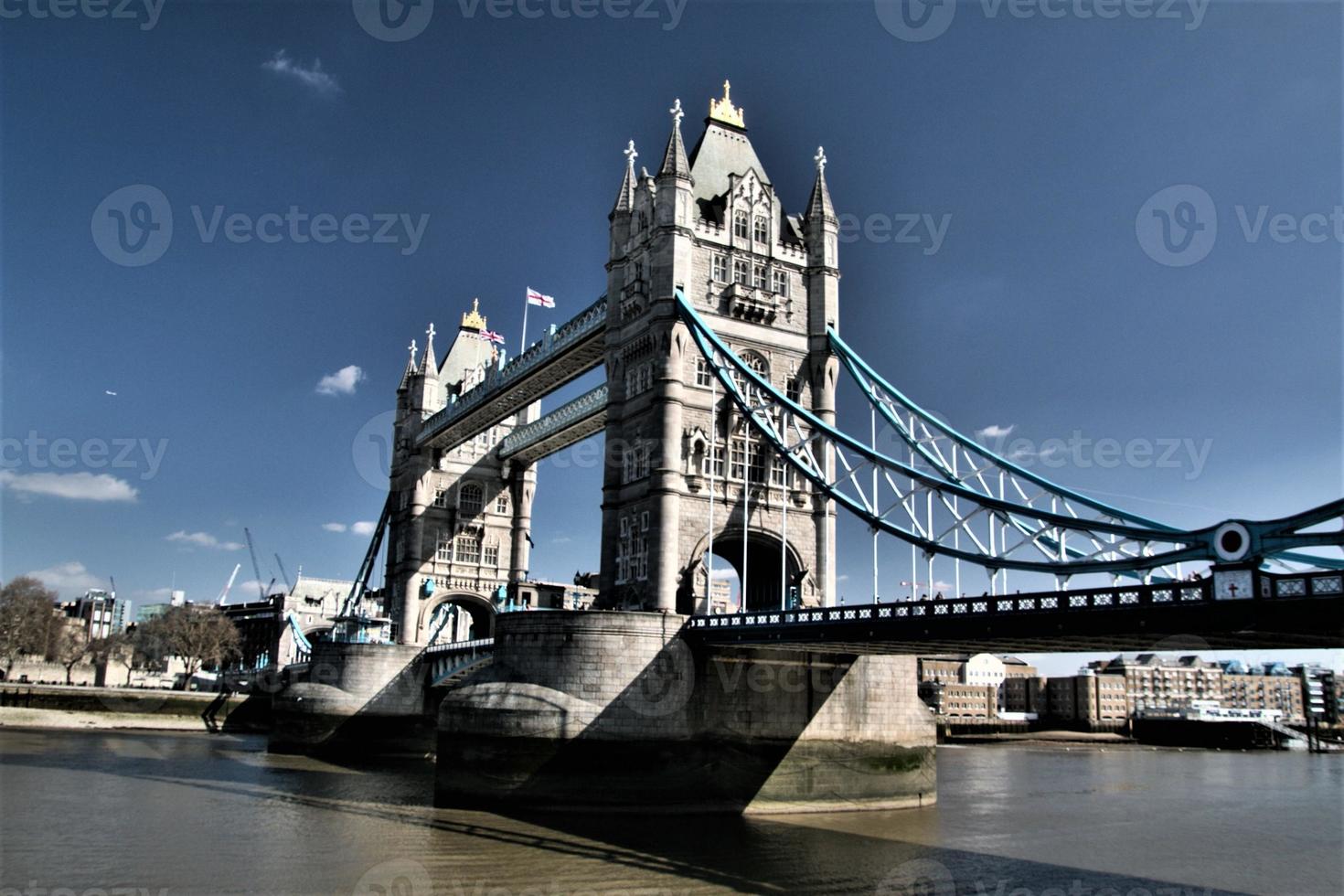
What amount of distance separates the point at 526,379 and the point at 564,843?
2997 cm

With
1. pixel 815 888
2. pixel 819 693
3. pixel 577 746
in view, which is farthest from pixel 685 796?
pixel 815 888

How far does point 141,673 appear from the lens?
104m

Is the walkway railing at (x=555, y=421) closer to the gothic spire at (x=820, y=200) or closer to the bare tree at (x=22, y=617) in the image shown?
the gothic spire at (x=820, y=200)

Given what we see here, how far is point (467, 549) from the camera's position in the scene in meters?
66.4

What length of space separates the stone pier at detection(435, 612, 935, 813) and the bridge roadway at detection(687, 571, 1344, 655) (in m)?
2.90

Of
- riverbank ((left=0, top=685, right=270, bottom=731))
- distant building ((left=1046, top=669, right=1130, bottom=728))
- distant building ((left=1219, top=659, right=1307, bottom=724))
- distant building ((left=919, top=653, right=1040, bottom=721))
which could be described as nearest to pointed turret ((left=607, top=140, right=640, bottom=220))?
riverbank ((left=0, top=685, right=270, bottom=731))

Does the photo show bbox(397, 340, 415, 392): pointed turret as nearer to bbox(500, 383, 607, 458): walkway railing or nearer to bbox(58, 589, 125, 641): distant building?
bbox(500, 383, 607, 458): walkway railing

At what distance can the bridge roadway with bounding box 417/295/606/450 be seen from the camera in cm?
4644

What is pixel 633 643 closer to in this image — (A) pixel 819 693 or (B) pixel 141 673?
(A) pixel 819 693

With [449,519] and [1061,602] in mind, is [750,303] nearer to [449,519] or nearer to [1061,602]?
[1061,602]

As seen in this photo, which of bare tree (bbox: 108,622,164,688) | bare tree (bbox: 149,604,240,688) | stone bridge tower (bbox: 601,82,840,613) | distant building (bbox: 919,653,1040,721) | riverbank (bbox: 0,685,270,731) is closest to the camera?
stone bridge tower (bbox: 601,82,840,613)

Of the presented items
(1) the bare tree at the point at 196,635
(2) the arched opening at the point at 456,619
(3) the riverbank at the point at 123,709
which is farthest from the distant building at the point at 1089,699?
(3) the riverbank at the point at 123,709

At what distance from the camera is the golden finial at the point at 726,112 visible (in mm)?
44438

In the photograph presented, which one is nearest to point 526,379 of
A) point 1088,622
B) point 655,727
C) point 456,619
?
point 456,619
